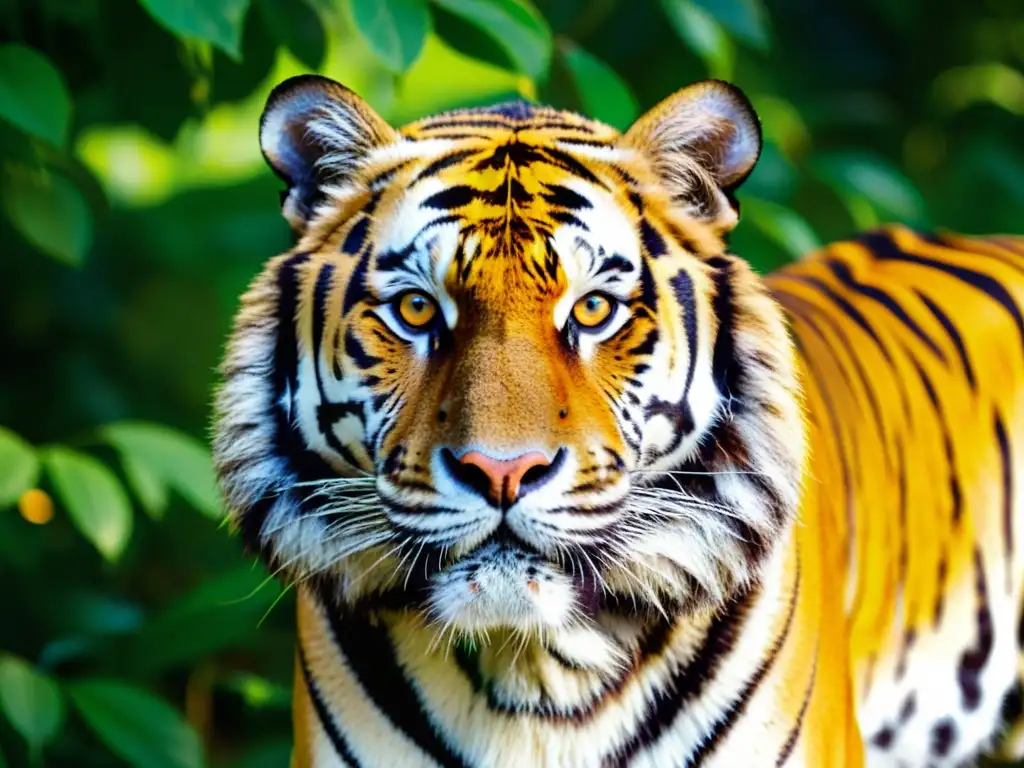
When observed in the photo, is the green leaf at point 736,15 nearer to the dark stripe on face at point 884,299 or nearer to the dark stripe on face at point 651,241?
the dark stripe on face at point 884,299

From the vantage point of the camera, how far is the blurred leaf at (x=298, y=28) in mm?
2396

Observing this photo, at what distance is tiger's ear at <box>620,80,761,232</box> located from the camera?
161cm

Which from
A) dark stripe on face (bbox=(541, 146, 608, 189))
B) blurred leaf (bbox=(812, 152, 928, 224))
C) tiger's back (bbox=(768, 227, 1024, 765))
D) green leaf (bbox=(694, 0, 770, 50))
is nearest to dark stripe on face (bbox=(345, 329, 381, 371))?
dark stripe on face (bbox=(541, 146, 608, 189))

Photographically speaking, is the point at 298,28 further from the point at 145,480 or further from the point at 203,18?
the point at 145,480

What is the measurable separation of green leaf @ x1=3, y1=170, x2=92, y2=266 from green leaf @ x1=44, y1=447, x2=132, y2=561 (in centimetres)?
32

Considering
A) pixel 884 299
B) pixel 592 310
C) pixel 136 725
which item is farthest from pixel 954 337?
pixel 136 725

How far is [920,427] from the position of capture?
2344 millimetres

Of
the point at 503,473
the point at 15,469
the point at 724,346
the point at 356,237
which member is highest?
the point at 724,346

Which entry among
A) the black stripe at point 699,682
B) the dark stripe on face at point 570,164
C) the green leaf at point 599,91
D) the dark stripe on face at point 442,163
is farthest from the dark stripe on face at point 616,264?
the green leaf at point 599,91

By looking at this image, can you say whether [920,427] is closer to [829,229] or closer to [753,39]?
[753,39]

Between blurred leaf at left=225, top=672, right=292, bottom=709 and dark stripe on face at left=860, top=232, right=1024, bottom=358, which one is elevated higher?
dark stripe on face at left=860, top=232, right=1024, bottom=358

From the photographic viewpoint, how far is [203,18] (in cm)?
195

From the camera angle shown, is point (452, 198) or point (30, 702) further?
point (30, 702)

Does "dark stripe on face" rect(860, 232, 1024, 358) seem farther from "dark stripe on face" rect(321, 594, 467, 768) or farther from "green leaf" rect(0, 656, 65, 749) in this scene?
"green leaf" rect(0, 656, 65, 749)
